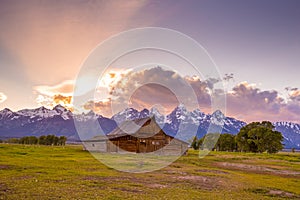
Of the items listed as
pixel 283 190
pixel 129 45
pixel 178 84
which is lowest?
pixel 283 190

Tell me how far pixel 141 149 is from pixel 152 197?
2852 inches

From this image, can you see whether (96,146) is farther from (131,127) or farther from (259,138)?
(259,138)

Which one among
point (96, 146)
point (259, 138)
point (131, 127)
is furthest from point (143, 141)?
point (259, 138)

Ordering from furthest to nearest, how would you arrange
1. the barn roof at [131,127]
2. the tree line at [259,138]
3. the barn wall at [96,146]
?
1. the tree line at [259,138]
2. the barn wall at [96,146]
3. the barn roof at [131,127]

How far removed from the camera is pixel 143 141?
9438 centimetres

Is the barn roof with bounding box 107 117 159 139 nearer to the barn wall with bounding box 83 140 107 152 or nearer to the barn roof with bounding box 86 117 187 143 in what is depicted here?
the barn roof with bounding box 86 117 187 143

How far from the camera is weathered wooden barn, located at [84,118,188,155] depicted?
308 ft

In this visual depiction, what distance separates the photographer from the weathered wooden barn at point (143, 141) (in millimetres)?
93750

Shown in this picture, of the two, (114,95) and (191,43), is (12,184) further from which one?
(191,43)

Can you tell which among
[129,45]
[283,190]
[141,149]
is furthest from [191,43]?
[141,149]

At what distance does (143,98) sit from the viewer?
6147 centimetres

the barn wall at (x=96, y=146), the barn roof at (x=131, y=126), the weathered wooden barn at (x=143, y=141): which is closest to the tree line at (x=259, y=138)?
the weathered wooden barn at (x=143, y=141)

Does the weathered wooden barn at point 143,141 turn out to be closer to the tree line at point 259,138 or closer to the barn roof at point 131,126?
the barn roof at point 131,126

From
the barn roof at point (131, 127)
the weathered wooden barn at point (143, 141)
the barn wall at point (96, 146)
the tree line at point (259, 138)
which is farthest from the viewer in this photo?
the tree line at point (259, 138)
